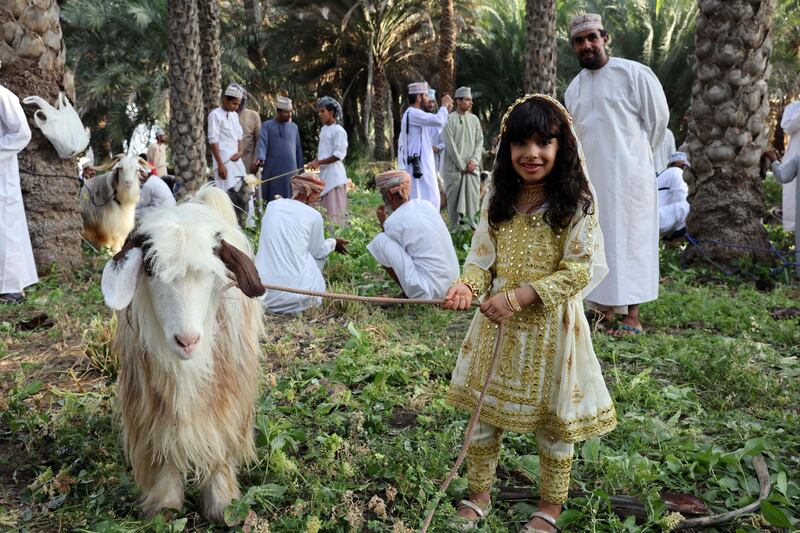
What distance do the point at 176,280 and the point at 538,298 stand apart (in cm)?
132

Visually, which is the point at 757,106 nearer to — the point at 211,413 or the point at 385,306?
the point at 385,306

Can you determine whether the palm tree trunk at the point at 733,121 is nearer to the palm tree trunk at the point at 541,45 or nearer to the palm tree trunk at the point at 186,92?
the palm tree trunk at the point at 541,45

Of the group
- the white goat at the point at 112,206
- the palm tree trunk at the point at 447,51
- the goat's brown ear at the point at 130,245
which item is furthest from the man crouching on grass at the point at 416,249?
the palm tree trunk at the point at 447,51

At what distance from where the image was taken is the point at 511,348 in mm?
2602

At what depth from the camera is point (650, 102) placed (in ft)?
16.2

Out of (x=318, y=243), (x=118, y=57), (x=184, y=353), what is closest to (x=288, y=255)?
(x=318, y=243)

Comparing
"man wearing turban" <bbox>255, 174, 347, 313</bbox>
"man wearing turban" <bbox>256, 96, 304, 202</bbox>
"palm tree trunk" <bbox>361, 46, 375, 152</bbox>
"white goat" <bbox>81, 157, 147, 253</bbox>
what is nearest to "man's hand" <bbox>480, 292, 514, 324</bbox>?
"man wearing turban" <bbox>255, 174, 347, 313</bbox>

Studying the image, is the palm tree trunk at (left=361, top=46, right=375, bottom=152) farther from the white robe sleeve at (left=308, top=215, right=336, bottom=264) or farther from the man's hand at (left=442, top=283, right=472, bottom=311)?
the man's hand at (left=442, top=283, right=472, bottom=311)

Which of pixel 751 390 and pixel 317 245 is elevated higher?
pixel 317 245

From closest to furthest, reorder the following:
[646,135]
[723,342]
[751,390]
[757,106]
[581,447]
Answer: [581,447] < [751,390] < [723,342] < [646,135] < [757,106]

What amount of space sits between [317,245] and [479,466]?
3854 mm

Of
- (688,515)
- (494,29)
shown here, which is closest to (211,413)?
(688,515)

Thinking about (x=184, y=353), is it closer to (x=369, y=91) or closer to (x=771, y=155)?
(x=771, y=155)

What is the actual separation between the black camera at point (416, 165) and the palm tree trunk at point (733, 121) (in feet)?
11.7
